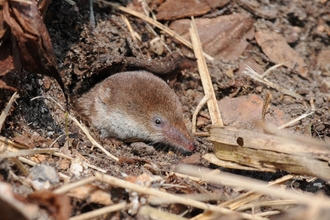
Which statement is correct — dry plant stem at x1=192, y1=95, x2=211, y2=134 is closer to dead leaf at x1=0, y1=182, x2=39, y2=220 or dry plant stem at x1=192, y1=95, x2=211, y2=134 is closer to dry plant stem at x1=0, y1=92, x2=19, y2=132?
dry plant stem at x1=0, y1=92, x2=19, y2=132

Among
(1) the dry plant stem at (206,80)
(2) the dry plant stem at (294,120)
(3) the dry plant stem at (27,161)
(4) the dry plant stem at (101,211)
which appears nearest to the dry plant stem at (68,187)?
(4) the dry plant stem at (101,211)

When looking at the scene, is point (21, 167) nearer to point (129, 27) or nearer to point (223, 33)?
point (129, 27)

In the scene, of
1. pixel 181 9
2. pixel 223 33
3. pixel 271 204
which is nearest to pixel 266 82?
pixel 223 33

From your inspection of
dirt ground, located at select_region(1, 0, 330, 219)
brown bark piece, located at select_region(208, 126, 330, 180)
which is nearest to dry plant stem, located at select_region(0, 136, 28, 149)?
dirt ground, located at select_region(1, 0, 330, 219)

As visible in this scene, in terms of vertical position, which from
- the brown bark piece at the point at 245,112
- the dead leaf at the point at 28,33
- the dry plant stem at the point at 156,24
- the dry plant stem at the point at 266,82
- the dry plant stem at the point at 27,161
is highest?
the dead leaf at the point at 28,33

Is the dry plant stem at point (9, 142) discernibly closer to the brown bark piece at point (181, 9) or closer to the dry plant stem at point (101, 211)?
the dry plant stem at point (101, 211)
